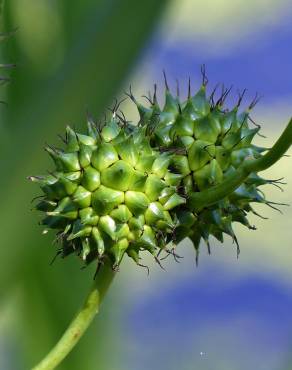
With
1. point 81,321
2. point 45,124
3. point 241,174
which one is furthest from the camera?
point 45,124

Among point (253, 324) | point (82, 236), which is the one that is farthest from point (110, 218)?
point (253, 324)

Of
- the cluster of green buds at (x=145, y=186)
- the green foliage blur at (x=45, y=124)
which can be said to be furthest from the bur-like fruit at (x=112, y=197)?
the green foliage blur at (x=45, y=124)

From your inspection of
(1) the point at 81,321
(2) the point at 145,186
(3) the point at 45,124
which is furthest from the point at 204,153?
(3) the point at 45,124

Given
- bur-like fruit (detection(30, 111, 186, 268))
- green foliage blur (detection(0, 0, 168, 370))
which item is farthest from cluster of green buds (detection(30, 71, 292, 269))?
green foliage blur (detection(0, 0, 168, 370))

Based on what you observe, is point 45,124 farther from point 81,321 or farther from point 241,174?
point 241,174

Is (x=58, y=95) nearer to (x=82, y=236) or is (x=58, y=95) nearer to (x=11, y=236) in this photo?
(x=11, y=236)
